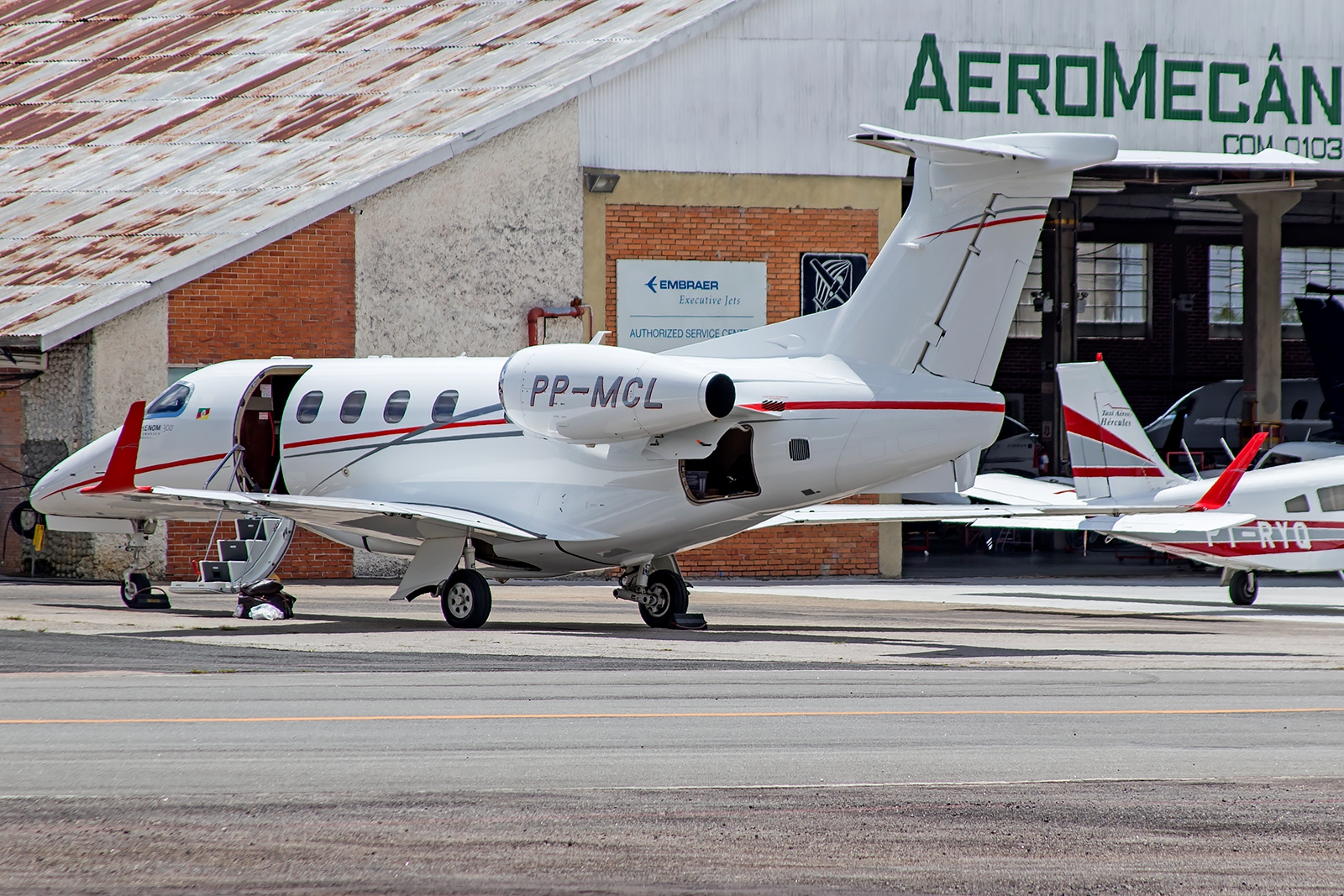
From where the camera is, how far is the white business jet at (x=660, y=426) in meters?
15.2

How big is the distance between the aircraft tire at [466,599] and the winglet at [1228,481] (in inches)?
412

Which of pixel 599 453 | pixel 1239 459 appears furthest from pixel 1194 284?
pixel 599 453

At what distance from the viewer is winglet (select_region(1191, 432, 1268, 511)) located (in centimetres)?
2155

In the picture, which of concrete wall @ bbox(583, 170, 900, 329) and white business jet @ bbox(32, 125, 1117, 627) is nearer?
white business jet @ bbox(32, 125, 1117, 627)

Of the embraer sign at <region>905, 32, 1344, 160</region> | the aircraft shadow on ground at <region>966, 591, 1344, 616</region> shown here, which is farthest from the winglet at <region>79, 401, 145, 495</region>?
the embraer sign at <region>905, 32, 1344, 160</region>

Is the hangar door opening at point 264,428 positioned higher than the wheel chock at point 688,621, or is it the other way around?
the hangar door opening at point 264,428

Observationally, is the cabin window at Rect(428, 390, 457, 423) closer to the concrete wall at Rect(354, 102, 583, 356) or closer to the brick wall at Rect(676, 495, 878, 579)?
the concrete wall at Rect(354, 102, 583, 356)

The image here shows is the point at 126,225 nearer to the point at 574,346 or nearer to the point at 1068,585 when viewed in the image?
the point at 574,346

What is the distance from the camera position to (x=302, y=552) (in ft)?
83.1

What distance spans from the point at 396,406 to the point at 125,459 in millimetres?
3016

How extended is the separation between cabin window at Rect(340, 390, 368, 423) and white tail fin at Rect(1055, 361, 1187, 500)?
11.2m

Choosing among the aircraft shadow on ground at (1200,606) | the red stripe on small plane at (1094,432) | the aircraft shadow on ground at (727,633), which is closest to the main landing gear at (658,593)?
the aircraft shadow on ground at (727,633)

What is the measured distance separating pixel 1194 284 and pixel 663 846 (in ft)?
151

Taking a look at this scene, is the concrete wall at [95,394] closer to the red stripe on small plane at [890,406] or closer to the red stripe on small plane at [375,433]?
the red stripe on small plane at [375,433]
